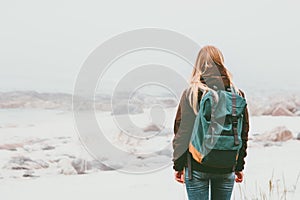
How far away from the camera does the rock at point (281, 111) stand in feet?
8.83

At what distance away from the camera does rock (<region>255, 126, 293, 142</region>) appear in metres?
2.65

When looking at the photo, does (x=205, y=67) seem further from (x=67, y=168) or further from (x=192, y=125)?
(x=67, y=168)

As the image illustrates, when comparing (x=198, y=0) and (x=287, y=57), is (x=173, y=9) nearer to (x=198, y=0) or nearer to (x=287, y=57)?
(x=198, y=0)

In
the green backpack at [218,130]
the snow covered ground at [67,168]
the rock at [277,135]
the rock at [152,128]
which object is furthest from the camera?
the rock at [277,135]

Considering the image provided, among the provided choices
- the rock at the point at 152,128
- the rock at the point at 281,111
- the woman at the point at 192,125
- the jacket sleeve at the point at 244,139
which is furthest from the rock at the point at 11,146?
the rock at the point at 281,111

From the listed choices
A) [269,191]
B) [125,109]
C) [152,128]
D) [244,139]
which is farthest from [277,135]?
[244,139]

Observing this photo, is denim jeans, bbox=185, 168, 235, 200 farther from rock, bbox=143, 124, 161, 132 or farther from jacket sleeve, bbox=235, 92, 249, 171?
rock, bbox=143, 124, 161, 132

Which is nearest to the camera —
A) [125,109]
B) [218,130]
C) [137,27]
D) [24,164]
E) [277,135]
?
[218,130]

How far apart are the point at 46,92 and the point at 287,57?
1.74 m

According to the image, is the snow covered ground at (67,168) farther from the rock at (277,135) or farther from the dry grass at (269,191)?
the rock at (277,135)

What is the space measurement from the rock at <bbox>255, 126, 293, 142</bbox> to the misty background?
0.29 metres

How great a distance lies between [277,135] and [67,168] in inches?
55.5

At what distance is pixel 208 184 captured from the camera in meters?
1.35

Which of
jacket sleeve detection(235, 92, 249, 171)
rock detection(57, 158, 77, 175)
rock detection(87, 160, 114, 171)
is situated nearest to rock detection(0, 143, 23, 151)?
rock detection(57, 158, 77, 175)
